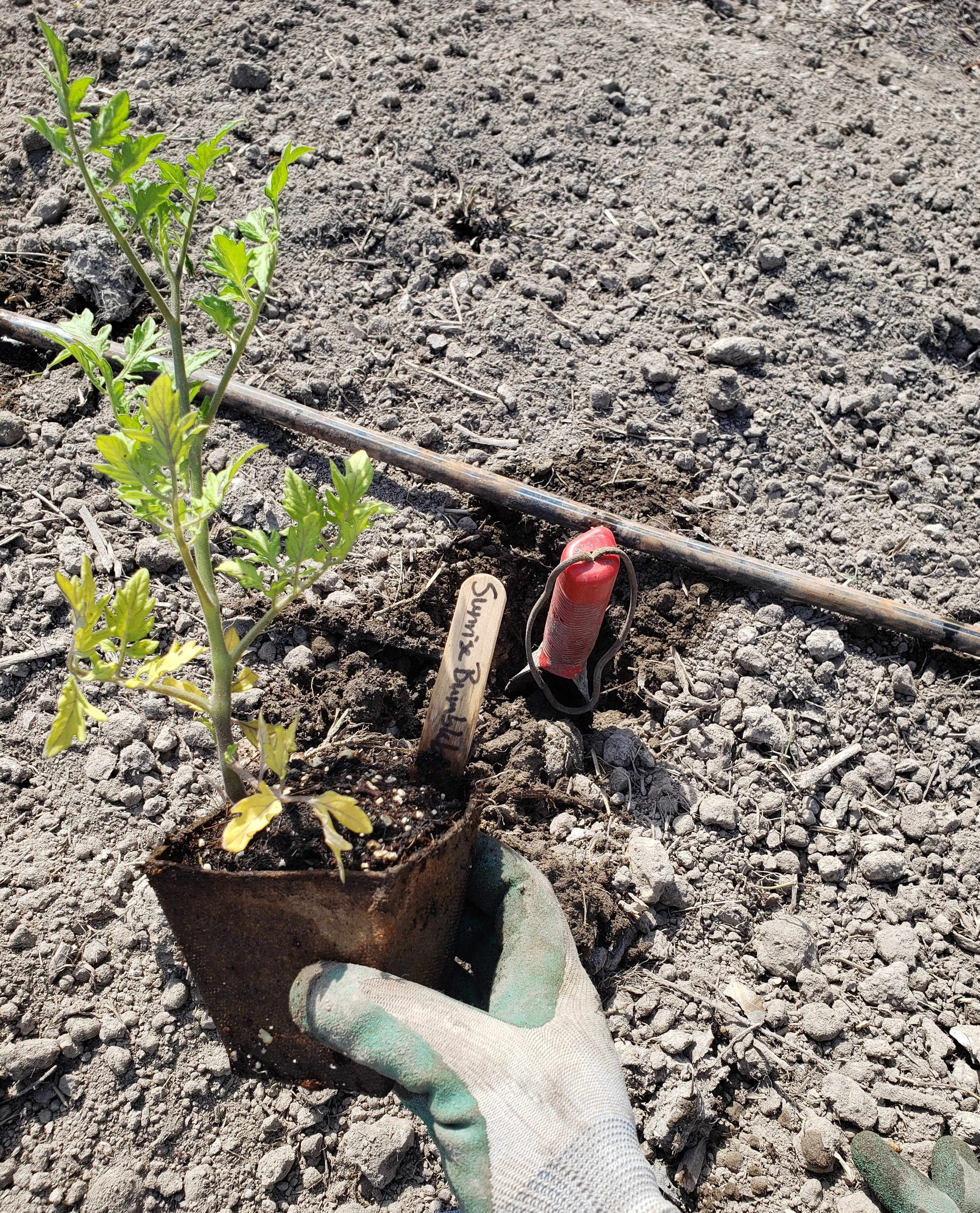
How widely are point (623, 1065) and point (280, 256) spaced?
2969 millimetres

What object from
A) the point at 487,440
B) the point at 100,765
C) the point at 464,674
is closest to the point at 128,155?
the point at 464,674

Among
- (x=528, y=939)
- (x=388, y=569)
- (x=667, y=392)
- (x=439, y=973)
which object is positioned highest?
(x=667, y=392)

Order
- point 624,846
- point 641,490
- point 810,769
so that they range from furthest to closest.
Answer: point 641,490 → point 810,769 → point 624,846

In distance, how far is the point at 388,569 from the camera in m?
2.56

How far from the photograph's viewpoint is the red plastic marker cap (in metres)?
2.30

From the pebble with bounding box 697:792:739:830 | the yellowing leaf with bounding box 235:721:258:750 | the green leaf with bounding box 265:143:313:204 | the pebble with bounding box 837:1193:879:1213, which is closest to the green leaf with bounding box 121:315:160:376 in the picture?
the green leaf with bounding box 265:143:313:204

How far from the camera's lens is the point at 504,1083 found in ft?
5.09

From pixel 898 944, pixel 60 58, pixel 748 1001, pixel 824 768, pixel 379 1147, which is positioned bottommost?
pixel 379 1147

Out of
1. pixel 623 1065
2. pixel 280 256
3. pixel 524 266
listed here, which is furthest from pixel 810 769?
pixel 280 256

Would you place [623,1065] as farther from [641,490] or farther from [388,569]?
[641,490]

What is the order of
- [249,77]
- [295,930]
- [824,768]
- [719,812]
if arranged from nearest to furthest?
[295,930] < [719,812] < [824,768] < [249,77]

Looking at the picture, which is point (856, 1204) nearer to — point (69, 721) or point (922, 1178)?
point (922, 1178)

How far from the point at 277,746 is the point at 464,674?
25.6 inches

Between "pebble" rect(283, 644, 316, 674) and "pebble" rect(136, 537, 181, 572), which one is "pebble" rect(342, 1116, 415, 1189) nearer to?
"pebble" rect(283, 644, 316, 674)
